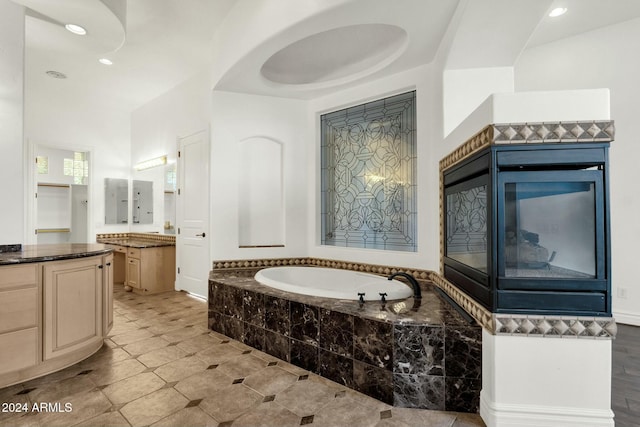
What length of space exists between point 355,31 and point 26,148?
5.18m

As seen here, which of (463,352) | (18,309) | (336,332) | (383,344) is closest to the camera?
(463,352)

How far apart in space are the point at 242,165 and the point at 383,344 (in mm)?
2764

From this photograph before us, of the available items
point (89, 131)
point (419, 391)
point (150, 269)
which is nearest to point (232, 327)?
point (419, 391)

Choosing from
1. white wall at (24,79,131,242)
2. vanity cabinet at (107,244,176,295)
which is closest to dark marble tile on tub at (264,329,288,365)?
vanity cabinet at (107,244,176,295)

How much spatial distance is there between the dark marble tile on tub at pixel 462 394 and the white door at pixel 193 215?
3.16 meters

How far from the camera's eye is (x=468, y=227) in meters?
2.21

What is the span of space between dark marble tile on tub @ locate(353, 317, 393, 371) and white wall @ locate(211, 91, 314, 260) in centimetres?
201

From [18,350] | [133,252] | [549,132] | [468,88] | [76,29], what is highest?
[76,29]

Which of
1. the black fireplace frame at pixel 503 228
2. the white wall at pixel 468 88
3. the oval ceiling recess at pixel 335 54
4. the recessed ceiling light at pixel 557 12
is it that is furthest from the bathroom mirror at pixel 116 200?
the recessed ceiling light at pixel 557 12

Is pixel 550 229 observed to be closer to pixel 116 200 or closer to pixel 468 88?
pixel 468 88

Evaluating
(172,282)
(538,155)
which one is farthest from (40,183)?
(538,155)

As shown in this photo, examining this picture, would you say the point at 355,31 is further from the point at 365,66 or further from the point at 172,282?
the point at 172,282

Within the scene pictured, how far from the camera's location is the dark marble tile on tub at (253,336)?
2674 millimetres

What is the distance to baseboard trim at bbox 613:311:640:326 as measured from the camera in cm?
322
